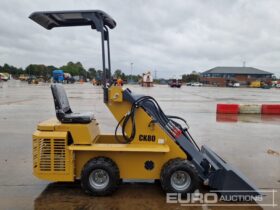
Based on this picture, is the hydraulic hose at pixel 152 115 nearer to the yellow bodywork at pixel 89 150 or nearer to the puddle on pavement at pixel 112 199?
the yellow bodywork at pixel 89 150

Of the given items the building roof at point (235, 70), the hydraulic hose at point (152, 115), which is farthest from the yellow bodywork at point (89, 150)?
the building roof at point (235, 70)

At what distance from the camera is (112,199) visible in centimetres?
461

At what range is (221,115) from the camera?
14.7 m

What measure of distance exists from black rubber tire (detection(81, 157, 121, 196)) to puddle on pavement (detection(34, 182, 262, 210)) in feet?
0.29

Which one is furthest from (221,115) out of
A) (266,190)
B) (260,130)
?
(266,190)

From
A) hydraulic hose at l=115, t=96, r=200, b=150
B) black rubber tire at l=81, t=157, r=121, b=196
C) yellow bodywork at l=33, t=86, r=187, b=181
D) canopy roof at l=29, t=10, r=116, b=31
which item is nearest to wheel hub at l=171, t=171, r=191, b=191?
yellow bodywork at l=33, t=86, r=187, b=181

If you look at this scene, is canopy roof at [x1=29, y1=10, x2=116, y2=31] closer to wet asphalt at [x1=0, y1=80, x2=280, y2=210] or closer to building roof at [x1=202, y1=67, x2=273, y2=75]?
wet asphalt at [x1=0, y1=80, x2=280, y2=210]

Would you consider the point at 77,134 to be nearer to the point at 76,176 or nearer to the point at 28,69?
the point at 76,176

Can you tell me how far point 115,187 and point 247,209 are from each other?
1787 mm

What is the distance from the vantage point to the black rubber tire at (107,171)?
4625 millimetres

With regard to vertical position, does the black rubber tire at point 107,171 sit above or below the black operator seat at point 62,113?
below

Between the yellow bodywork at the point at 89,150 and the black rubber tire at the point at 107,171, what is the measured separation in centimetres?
13

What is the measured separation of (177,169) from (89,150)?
1.24 m

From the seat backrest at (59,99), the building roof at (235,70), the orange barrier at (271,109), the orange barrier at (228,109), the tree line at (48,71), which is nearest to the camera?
the seat backrest at (59,99)
